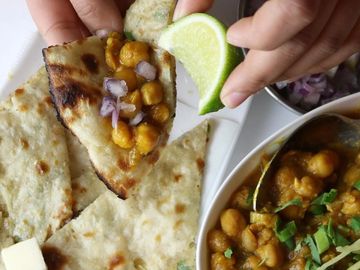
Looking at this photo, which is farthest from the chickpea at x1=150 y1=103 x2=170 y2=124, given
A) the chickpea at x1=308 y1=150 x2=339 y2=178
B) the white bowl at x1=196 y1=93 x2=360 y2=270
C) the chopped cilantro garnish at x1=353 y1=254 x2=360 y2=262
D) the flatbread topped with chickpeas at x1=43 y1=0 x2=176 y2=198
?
the chopped cilantro garnish at x1=353 y1=254 x2=360 y2=262

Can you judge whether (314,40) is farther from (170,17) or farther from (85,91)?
(85,91)

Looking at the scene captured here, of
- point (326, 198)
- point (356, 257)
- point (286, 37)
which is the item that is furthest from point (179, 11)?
point (356, 257)

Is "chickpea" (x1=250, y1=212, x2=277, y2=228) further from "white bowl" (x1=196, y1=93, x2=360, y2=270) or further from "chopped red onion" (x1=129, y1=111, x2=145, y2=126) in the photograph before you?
"chopped red onion" (x1=129, y1=111, x2=145, y2=126)

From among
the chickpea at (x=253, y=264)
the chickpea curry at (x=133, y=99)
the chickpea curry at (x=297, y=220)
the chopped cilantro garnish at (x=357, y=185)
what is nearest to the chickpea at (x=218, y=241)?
the chickpea curry at (x=297, y=220)

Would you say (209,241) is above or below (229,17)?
below

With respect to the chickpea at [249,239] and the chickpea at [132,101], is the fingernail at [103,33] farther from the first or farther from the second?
the chickpea at [249,239]

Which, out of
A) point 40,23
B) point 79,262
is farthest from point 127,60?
point 79,262
